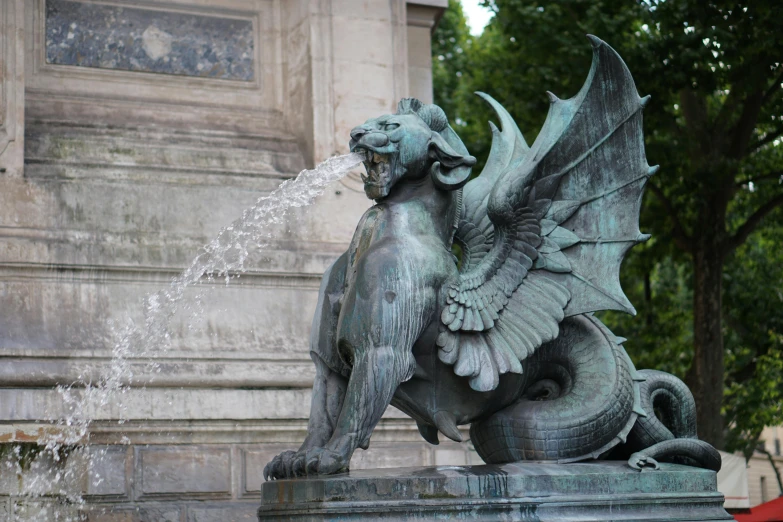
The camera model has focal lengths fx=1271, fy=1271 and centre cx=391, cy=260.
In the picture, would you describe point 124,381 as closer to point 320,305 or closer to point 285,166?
point 285,166

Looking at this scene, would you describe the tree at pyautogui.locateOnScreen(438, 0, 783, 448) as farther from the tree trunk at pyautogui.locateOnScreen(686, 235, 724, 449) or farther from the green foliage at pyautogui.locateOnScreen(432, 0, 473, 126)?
the green foliage at pyautogui.locateOnScreen(432, 0, 473, 126)

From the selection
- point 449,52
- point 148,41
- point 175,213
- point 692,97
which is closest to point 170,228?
point 175,213

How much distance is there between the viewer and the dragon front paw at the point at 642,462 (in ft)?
18.3

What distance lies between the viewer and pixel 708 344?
51.8 ft

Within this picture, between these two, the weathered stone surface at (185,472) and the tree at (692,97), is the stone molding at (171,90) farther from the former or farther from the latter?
the tree at (692,97)

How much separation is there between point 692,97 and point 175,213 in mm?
9827

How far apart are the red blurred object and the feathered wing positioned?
8052mm

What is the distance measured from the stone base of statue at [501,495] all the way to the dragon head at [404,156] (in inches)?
51.0

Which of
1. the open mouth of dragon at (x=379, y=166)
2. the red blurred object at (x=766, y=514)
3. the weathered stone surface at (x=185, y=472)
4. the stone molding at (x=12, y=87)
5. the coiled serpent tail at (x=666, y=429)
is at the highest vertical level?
the stone molding at (x=12, y=87)

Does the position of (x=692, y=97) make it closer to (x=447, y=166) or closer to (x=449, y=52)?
(x=449, y=52)

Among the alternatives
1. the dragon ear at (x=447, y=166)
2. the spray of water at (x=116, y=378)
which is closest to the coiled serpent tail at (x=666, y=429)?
the dragon ear at (x=447, y=166)

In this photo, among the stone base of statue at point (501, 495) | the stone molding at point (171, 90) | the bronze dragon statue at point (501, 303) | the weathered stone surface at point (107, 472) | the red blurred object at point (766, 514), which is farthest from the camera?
the red blurred object at point (766, 514)

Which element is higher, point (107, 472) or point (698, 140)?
point (698, 140)

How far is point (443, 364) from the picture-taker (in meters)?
5.65
